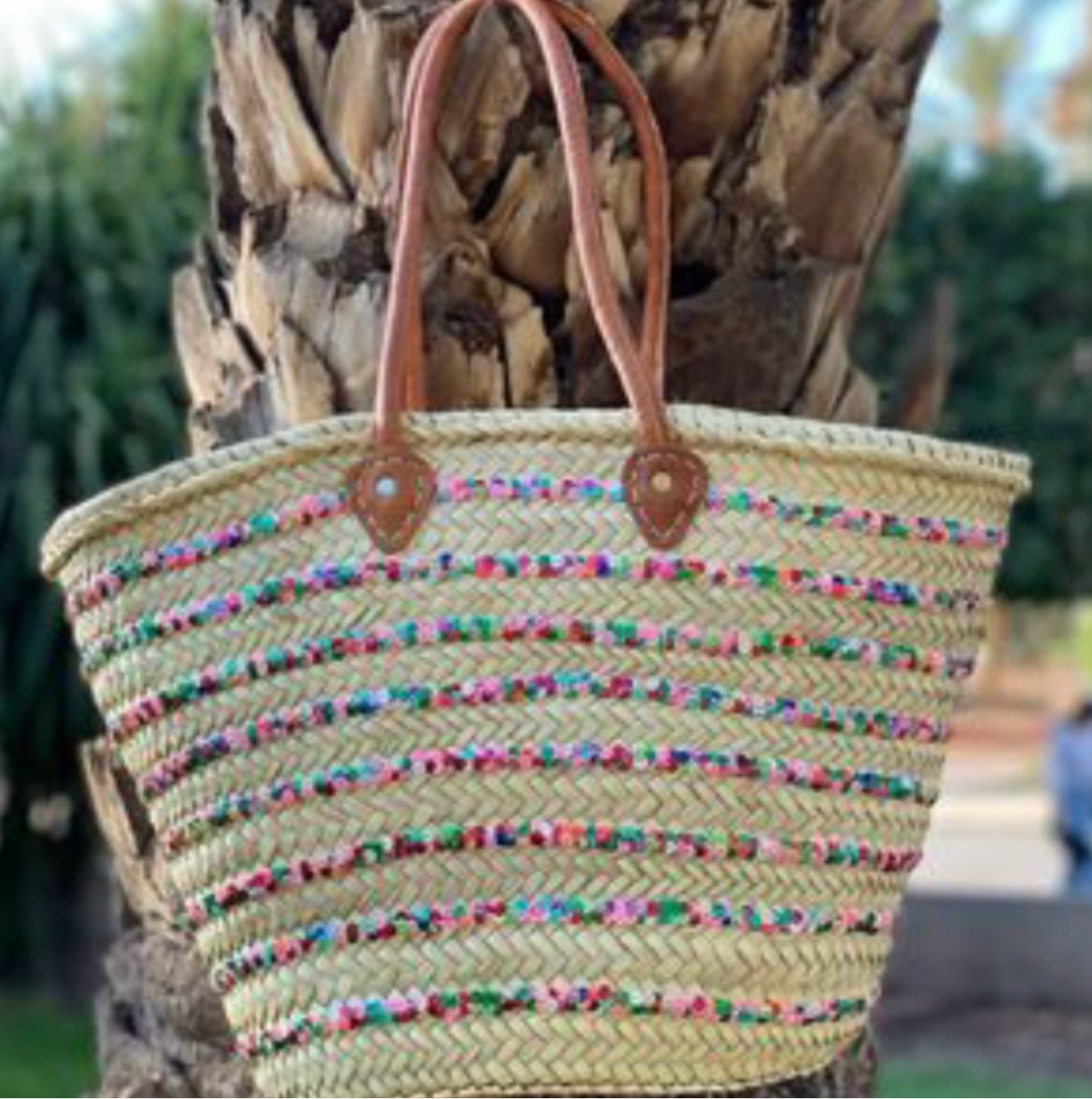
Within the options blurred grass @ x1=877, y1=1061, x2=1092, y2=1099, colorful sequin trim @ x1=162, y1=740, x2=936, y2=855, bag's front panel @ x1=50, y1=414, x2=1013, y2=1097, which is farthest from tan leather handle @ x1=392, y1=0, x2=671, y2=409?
blurred grass @ x1=877, y1=1061, x2=1092, y2=1099

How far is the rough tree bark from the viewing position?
1.96 metres

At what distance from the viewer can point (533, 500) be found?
1.66m

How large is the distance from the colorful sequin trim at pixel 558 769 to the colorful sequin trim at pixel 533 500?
154mm

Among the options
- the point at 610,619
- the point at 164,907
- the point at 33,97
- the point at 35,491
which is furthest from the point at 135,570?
the point at 33,97

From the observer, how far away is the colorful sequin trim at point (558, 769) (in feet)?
5.51

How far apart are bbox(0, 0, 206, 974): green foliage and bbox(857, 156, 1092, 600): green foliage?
531cm

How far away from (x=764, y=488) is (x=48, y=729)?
774cm

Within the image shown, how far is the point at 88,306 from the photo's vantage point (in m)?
9.51

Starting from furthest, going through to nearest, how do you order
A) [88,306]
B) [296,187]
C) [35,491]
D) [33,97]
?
[33,97], [88,306], [35,491], [296,187]

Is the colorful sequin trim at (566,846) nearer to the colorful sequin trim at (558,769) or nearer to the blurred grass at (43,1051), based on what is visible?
the colorful sequin trim at (558,769)

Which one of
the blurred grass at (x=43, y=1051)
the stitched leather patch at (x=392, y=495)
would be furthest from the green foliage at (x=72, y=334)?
the stitched leather patch at (x=392, y=495)

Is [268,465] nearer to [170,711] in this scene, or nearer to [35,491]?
[170,711]

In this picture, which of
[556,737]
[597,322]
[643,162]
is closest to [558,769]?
[556,737]

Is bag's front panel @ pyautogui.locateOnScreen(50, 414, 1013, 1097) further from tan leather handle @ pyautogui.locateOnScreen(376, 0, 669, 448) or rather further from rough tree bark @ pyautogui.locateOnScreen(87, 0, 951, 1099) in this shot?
rough tree bark @ pyautogui.locateOnScreen(87, 0, 951, 1099)
